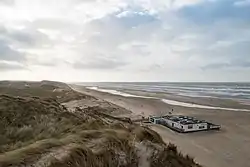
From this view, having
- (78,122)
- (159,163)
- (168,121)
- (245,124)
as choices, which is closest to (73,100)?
(168,121)

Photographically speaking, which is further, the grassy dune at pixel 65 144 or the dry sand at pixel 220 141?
the dry sand at pixel 220 141

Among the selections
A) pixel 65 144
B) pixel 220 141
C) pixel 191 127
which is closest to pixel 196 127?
pixel 191 127

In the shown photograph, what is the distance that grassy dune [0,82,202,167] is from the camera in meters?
→ 6.76

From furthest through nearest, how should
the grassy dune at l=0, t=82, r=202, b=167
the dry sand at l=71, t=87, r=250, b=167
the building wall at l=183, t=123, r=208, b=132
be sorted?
the building wall at l=183, t=123, r=208, b=132, the dry sand at l=71, t=87, r=250, b=167, the grassy dune at l=0, t=82, r=202, b=167

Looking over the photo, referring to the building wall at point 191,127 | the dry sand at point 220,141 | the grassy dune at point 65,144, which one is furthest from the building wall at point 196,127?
the grassy dune at point 65,144

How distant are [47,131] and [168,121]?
26.6 meters

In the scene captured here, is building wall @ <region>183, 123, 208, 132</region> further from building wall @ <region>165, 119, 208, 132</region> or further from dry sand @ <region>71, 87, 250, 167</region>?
dry sand @ <region>71, 87, 250, 167</region>

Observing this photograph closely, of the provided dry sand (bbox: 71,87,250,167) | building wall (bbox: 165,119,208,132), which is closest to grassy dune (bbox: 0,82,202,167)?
dry sand (bbox: 71,87,250,167)

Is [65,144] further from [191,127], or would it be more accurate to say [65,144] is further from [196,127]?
[196,127]

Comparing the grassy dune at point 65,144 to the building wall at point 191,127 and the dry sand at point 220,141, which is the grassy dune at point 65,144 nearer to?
the dry sand at point 220,141

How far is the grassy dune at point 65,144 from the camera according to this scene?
22.2 feet

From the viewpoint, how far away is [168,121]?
36.2 meters

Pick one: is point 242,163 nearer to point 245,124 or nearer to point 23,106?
point 23,106

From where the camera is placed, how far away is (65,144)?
309 inches
